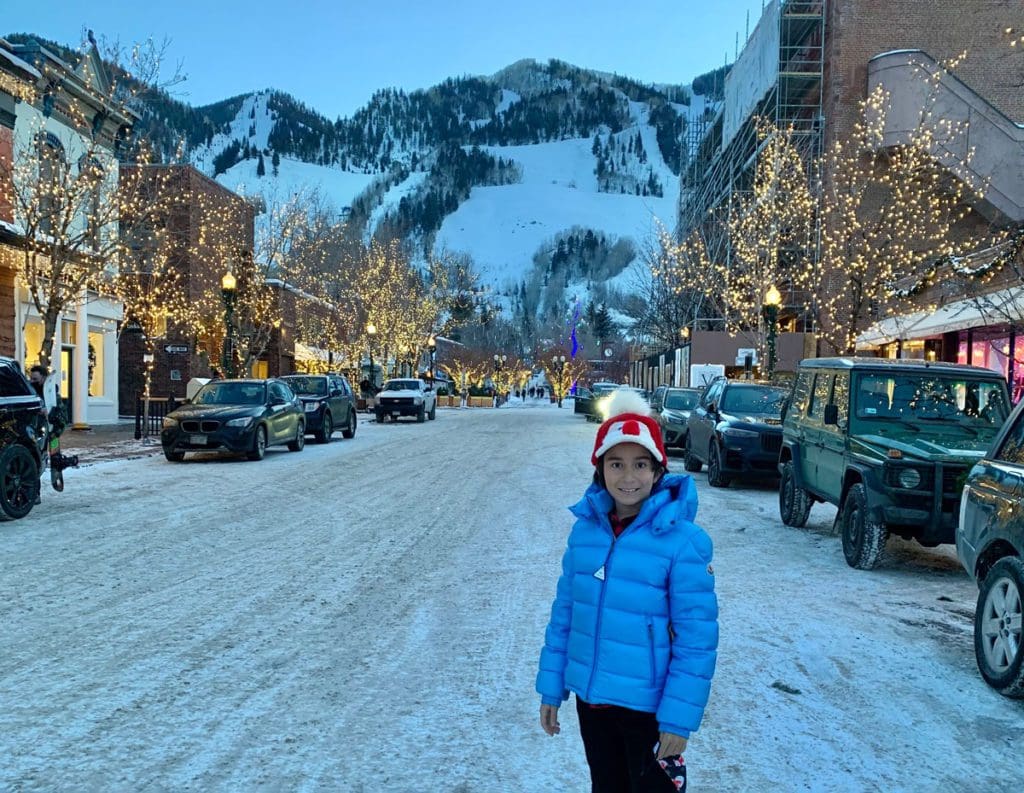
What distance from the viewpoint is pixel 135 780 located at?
3.54m

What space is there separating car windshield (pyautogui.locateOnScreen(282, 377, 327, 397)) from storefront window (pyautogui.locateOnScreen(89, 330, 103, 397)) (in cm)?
817

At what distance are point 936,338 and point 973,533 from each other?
900 inches

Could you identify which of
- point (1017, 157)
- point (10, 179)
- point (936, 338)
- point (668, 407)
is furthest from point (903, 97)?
point (10, 179)

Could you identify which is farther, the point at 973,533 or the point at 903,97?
the point at 903,97

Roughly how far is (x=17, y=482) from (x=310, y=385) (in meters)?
13.6

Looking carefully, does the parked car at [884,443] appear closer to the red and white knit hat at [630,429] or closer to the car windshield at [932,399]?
the car windshield at [932,399]

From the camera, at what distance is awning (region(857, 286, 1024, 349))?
1688cm

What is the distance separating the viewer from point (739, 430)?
13500mm

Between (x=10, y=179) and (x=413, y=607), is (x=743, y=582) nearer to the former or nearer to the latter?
(x=413, y=607)

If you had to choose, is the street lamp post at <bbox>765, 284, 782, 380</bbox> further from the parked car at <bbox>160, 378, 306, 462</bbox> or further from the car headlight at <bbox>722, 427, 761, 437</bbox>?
the parked car at <bbox>160, 378, 306, 462</bbox>

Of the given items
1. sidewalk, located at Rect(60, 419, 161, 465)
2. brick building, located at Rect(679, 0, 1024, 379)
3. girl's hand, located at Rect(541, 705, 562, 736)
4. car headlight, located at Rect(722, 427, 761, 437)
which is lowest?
sidewalk, located at Rect(60, 419, 161, 465)

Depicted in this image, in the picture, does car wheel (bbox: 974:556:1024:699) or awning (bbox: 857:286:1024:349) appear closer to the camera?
car wheel (bbox: 974:556:1024:699)

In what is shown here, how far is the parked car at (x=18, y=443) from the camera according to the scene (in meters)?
9.70

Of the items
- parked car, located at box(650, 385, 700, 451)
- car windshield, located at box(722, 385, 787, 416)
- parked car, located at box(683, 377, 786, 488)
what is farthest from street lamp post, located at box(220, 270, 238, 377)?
car windshield, located at box(722, 385, 787, 416)
